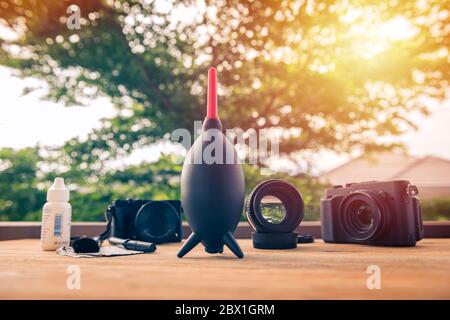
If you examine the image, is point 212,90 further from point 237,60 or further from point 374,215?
point 237,60

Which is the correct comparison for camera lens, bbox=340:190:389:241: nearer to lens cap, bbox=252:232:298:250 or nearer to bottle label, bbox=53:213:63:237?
lens cap, bbox=252:232:298:250

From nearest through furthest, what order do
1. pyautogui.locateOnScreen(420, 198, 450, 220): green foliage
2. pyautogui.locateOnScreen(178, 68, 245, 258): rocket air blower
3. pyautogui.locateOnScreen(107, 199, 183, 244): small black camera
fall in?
pyautogui.locateOnScreen(178, 68, 245, 258): rocket air blower
pyautogui.locateOnScreen(107, 199, 183, 244): small black camera
pyautogui.locateOnScreen(420, 198, 450, 220): green foliage

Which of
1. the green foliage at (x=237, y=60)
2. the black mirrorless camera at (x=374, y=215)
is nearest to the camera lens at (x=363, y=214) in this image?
the black mirrorless camera at (x=374, y=215)

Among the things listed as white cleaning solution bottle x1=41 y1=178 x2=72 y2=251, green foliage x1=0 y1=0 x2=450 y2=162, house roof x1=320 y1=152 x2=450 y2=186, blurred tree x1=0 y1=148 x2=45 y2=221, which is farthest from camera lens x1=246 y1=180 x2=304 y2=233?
blurred tree x1=0 y1=148 x2=45 y2=221

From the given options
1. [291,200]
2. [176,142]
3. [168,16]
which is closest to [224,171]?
[291,200]

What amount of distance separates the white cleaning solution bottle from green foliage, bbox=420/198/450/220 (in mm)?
3033

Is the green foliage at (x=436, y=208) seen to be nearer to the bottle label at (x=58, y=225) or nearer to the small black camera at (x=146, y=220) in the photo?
the small black camera at (x=146, y=220)

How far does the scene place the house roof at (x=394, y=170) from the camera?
287cm

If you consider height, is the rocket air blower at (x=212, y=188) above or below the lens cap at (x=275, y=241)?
above

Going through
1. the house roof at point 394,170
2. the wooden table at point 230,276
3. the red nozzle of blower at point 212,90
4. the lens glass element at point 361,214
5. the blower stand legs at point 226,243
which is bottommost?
the wooden table at point 230,276

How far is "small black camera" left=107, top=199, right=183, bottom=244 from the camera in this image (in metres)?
0.90

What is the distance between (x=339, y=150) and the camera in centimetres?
272

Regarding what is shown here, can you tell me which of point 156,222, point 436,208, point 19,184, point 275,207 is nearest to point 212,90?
point 275,207

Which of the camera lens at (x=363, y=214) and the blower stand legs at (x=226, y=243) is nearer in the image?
the blower stand legs at (x=226, y=243)
